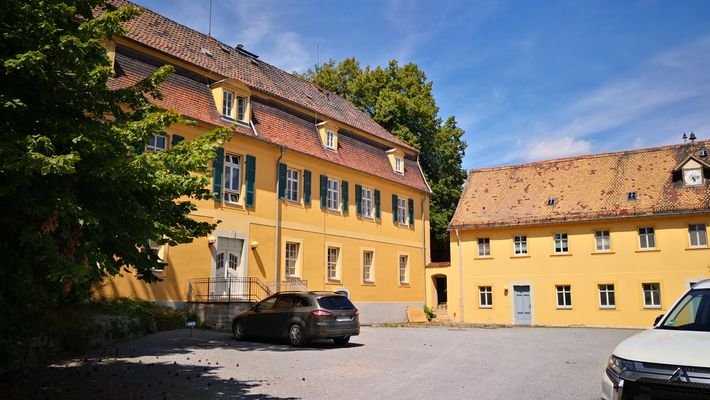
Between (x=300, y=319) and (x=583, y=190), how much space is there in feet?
75.5

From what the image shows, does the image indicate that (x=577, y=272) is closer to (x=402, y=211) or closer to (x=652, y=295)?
(x=652, y=295)

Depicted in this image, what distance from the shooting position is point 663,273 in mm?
29297

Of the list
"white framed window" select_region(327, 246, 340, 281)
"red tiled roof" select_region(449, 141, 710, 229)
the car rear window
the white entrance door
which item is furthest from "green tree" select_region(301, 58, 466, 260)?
the car rear window

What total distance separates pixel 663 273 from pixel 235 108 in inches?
867

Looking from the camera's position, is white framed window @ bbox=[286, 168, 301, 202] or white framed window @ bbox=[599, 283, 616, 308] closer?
white framed window @ bbox=[286, 168, 301, 202]

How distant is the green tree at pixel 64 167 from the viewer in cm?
547

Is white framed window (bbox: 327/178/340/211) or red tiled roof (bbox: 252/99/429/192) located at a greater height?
red tiled roof (bbox: 252/99/429/192)

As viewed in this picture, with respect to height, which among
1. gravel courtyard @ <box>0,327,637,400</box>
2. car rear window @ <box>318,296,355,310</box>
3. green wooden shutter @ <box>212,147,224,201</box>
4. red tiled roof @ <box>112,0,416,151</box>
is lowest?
gravel courtyard @ <box>0,327,637,400</box>

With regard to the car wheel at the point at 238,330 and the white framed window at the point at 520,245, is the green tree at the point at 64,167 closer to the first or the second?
the car wheel at the point at 238,330

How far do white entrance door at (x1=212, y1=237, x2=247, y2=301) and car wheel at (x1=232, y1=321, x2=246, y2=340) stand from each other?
400cm

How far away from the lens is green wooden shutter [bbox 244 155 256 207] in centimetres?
2238

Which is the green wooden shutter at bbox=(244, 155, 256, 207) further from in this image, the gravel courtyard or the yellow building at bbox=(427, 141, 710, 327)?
the yellow building at bbox=(427, 141, 710, 327)

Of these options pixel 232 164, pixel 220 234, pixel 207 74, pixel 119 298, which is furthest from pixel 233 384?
pixel 207 74

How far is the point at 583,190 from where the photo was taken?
1308 inches
